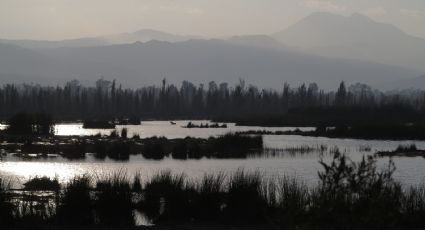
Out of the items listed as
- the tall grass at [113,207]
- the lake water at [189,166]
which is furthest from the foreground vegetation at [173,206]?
the lake water at [189,166]

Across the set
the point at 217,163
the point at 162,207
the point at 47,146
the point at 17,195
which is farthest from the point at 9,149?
the point at 162,207

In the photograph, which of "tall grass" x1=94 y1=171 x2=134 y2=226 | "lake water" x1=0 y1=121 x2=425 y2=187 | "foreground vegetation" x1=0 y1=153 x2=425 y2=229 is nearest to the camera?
"foreground vegetation" x1=0 y1=153 x2=425 y2=229

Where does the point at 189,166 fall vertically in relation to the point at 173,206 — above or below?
below

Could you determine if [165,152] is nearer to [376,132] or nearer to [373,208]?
[376,132]

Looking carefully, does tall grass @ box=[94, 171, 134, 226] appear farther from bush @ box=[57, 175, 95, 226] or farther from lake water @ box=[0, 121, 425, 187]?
lake water @ box=[0, 121, 425, 187]

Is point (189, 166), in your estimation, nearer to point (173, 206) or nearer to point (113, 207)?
point (173, 206)

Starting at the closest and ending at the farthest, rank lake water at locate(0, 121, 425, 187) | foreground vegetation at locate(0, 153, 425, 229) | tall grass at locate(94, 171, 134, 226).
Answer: foreground vegetation at locate(0, 153, 425, 229) < tall grass at locate(94, 171, 134, 226) < lake water at locate(0, 121, 425, 187)

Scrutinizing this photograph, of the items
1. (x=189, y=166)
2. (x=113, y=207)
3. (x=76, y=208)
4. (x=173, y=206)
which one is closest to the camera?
(x=76, y=208)

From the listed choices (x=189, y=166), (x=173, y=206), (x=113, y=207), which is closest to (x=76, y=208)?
(x=113, y=207)

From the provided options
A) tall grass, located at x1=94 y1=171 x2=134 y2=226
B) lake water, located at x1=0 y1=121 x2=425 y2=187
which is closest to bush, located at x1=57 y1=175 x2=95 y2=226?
tall grass, located at x1=94 y1=171 x2=134 y2=226

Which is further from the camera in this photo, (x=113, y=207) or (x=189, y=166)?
(x=189, y=166)

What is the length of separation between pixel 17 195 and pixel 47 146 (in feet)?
84.6

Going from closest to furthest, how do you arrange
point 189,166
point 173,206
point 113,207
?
point 113,207 → point 173,206 → point 189,166

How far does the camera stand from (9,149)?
44062 millimetres
